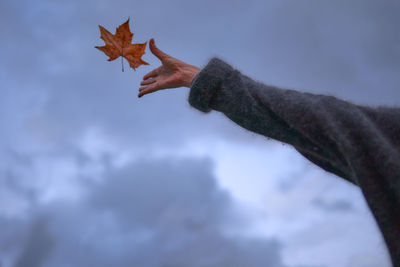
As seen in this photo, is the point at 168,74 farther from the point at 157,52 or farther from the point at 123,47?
the point at 123,47

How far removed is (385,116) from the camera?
2.29 m

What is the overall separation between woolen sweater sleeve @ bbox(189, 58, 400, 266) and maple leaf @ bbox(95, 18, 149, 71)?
144 cm

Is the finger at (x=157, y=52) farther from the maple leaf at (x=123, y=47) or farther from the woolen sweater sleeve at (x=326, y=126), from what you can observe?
the maple leaf at (x=123, y=47)

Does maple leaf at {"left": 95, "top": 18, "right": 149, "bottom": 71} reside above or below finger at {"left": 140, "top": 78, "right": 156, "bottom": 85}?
above

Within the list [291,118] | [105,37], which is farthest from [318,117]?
[105,37]

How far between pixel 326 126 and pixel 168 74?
3.36ft

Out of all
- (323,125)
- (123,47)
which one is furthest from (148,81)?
(123,47)

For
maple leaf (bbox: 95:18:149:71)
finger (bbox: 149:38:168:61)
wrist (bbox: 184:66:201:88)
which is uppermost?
maple leaf (bbox: 95:18:149:71)

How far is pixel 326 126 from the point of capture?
2.20 metres

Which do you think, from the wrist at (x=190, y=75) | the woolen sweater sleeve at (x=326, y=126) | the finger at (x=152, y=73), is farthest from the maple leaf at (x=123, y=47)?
the woolen sweater sleeve at (x=326, y=126)

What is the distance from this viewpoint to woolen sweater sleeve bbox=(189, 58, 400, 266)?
80.8 inches

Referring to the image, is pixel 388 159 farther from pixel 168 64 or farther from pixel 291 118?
pixel 168 64

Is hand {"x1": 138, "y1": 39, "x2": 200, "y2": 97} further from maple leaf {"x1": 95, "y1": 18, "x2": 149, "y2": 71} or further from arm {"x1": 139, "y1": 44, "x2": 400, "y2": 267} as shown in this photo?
maple leaf {"x1": 95, "y1": 18, "x2": 149, "y2": 71}

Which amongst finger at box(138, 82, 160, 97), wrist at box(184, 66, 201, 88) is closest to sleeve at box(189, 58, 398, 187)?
wrist at box(184, 66, 201, 88)
